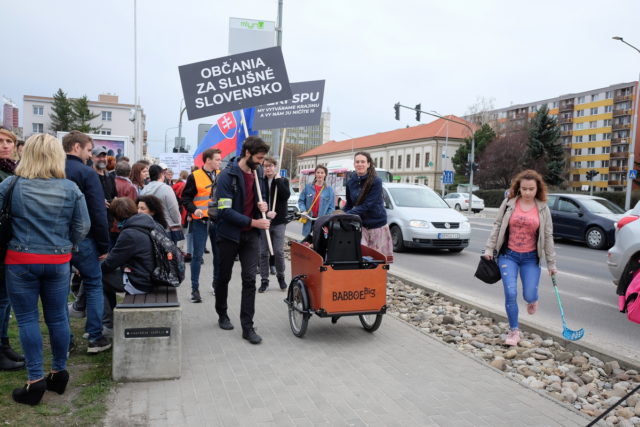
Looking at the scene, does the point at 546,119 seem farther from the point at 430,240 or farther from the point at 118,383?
the point at 118,383

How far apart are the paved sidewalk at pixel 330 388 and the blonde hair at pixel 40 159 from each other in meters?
1.68

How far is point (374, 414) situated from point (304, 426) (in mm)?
535

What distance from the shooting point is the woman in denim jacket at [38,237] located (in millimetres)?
Result: 3672

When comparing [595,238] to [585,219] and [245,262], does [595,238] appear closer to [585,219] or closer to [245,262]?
[585,219]

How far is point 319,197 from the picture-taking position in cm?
982

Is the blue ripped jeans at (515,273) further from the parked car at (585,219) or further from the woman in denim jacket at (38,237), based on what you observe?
the parked car at (585,219)

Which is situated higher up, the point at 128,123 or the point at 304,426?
the point at 128,123

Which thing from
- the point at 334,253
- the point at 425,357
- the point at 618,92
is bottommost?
the point at 425,357

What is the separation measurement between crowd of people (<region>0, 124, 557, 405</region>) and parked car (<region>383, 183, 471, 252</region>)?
584cm

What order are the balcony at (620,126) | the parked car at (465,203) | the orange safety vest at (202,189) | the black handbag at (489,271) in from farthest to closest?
the balcony at (620,126) → the parked car at (465,203) → the orange safety vest at (202,189) → the black handbag at (489,271)

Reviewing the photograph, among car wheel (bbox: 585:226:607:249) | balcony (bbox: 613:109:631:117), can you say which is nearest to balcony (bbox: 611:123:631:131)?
balcony (bbox: 613:109:631:117)

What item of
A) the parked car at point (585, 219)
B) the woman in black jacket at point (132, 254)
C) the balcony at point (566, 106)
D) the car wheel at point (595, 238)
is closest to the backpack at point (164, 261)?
the woman in black jacket at point (132, 254)

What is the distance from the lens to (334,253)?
5.52m

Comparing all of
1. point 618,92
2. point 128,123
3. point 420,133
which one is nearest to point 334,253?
point 420,133
